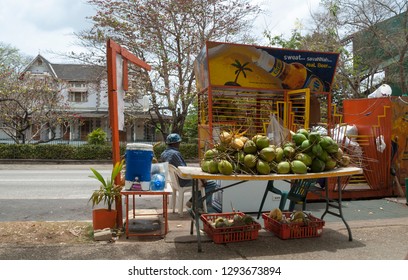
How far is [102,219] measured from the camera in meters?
5.46

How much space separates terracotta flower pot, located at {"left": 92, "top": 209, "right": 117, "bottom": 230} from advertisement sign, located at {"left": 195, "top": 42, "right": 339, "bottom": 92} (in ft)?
11.1

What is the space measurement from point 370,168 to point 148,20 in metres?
12.5

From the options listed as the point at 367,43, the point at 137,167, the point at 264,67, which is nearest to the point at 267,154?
the point at 137,167

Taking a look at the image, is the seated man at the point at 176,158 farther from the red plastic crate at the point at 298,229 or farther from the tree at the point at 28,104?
the tree at the point at 28,104

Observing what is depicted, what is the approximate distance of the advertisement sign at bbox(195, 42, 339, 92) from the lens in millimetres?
7414

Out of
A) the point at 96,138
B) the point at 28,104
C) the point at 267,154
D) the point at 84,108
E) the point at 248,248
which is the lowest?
the point at 248,248

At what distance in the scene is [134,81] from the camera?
1814 cm

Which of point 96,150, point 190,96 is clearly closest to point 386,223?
point 190,96

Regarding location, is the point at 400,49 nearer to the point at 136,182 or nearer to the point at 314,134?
the point at 314,134

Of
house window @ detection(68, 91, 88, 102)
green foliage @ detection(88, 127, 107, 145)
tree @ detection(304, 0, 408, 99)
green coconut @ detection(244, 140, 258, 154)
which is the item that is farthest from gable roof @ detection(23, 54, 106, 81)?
green coconut @ detection(244, 140, 258, 154)

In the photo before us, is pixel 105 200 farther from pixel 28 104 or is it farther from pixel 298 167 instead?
pixel 28 104

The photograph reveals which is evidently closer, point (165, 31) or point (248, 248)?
point (248, 248)

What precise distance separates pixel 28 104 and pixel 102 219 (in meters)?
19.3

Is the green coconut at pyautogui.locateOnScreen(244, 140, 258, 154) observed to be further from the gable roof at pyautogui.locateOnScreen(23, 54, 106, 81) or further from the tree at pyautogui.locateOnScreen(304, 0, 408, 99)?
the gable roof at pyautogui.locateOnScreen(23, 54, 106, 81)
